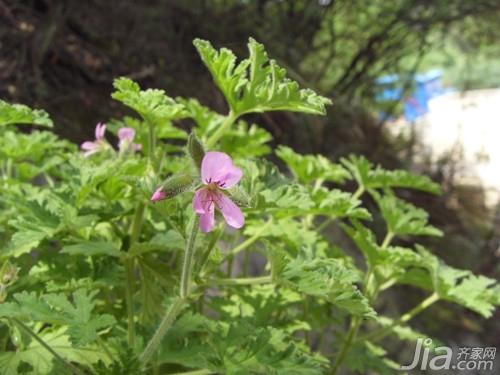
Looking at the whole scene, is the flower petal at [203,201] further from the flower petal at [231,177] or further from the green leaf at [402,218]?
the green leaf at [402,218]

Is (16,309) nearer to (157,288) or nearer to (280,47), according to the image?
(157,288)

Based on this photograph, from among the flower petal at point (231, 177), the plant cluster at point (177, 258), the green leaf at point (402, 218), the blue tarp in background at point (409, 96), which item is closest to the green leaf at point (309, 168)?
the plant cluster at point (177, 258)

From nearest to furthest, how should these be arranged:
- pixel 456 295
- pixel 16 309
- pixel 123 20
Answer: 1. pixel 16 309
2. pixel 456 295
3. pixel 123 20

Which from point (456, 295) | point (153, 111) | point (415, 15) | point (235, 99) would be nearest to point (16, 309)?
point (153, 111)

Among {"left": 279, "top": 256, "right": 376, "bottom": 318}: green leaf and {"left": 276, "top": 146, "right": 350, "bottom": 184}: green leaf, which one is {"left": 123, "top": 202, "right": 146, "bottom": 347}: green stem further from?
{"left": 276, "top": 146, "right": 350, "bottom": 184}: green leaf

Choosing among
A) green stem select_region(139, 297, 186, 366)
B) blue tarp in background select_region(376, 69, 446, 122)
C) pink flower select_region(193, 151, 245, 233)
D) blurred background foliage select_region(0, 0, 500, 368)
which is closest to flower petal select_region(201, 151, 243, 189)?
pink flower select_region(193, 151, 245, 233)

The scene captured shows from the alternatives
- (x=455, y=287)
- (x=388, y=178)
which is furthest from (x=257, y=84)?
(x=455, y=287)
